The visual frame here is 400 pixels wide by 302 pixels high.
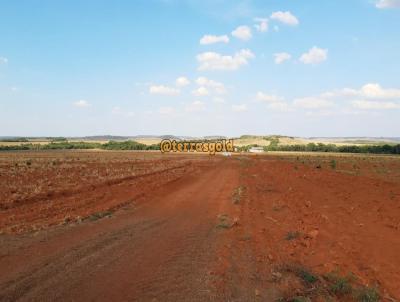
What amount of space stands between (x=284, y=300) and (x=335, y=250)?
2.80 m

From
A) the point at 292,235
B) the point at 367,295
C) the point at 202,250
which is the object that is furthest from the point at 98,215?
the point at 367,295

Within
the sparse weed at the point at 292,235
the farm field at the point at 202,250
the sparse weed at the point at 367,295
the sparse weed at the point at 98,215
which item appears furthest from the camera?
the sparse weed at the point at 98,215

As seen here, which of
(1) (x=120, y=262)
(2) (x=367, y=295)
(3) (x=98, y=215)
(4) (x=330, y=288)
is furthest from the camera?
(3) (x=98, y=215)

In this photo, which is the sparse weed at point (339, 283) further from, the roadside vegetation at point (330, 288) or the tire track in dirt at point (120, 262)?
the tire track in dirt at point (120, 262)

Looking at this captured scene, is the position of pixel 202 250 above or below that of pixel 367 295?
below

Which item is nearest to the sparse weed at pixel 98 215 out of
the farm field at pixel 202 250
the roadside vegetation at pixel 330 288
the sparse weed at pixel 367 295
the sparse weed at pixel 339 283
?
the farm field at pixel 202 250

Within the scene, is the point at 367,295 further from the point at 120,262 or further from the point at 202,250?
the point at 120,262

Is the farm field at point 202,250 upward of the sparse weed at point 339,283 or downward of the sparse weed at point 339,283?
downward

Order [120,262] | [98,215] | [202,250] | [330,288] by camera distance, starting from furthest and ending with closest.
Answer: [98,215] < [202,250] < [120,262] < [330,288]

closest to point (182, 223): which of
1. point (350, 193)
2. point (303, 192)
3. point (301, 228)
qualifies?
point (301, 228)

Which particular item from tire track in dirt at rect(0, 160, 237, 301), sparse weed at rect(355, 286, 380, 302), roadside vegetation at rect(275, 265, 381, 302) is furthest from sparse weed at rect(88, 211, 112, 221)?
sparse weed at rect(355, 286, 380, 302)

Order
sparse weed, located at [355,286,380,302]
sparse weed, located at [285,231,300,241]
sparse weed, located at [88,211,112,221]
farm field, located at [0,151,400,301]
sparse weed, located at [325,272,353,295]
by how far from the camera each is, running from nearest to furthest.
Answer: sparse weed, located at [355,286,380,302] < sparse weed, located at [325,272,353,295] < farm field, located at [0,151,400,301] < sparse weed, located at [285,231,300,241] < sparse weed, located at [88,211,112,221]

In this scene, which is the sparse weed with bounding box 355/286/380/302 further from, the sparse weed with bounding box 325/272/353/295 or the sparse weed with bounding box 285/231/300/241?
the sparse weed with bounding box 285/231/300/241

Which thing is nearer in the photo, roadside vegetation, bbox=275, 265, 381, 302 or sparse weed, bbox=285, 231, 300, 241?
roadside vegetation, bbox=275, 265, 381, 302
